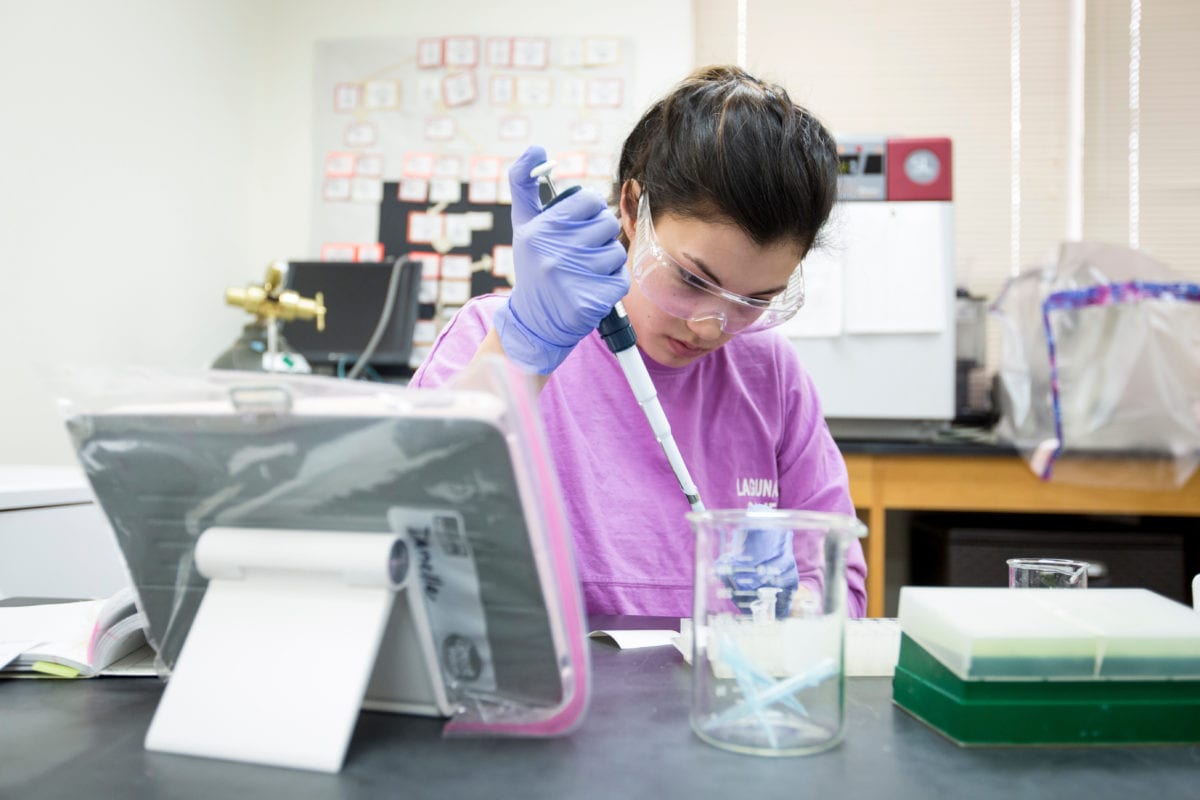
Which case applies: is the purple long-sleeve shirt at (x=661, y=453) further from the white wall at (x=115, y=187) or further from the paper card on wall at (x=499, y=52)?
the paper card on wall at (x=499, y=52)

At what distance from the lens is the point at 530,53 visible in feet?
8.60

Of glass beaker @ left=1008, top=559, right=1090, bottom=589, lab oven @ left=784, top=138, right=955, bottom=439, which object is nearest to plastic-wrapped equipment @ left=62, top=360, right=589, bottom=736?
glass beaker @ left=1008, top=559, right=1090, bottom=589

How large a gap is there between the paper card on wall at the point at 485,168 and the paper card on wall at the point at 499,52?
0.28 metres

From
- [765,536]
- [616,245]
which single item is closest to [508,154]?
[616,245]

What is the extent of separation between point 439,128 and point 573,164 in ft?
1.38

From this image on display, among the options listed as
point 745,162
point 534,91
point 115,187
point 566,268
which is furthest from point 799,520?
point 534,91

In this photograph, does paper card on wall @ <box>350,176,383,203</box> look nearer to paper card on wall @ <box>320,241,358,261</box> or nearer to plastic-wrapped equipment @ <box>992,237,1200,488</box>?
paper card on wall @ <box>320,241,358,261</box>

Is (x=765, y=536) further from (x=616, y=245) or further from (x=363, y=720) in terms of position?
(x=616, y=245)

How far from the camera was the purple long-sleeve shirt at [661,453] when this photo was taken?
112 centimetres

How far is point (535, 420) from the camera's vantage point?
1.52 feet

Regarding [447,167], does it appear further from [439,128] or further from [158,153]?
[158,153]

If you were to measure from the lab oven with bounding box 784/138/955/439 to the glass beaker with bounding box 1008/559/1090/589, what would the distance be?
1.36 meters

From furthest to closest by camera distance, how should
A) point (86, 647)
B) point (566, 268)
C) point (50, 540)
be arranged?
point (50, 540) → point (566, 268) → point (86, 647)

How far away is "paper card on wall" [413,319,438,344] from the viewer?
102 inches
